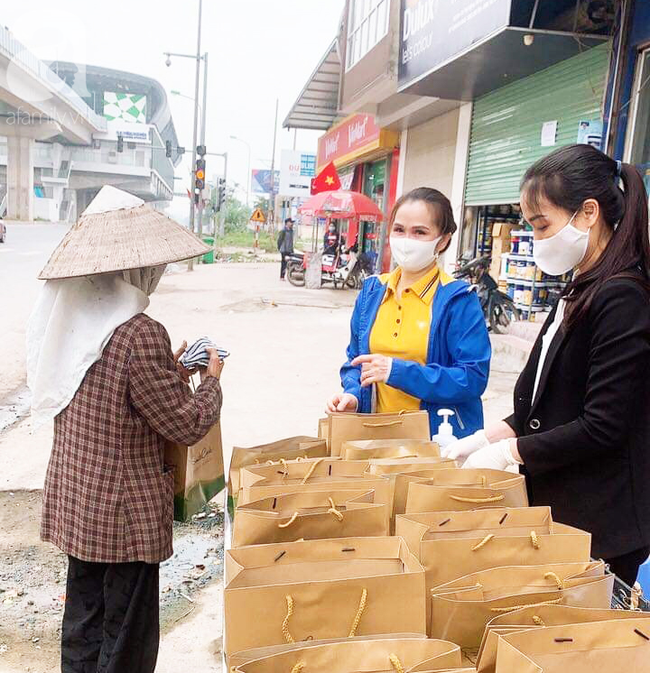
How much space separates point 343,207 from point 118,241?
12.5 meters

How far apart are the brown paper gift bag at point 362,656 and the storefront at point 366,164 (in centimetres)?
1297

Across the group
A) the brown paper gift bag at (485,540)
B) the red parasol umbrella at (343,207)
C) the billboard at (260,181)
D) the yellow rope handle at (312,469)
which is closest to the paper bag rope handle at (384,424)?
the yellow rope handle at (312,469)

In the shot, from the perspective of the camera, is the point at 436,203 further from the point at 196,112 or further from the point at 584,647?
the point at 196,112

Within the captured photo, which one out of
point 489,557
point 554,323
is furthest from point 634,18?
point 489,557

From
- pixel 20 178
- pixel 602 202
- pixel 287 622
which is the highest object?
pixel 20 178

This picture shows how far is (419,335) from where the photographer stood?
7.39ft

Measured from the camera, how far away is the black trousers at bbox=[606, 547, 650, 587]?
5.25 feet

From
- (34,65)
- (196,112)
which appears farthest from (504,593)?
(34,65)

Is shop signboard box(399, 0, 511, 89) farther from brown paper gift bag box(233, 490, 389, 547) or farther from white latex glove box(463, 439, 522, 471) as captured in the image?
brown paper gift bag box(233, 490, 389, 547)

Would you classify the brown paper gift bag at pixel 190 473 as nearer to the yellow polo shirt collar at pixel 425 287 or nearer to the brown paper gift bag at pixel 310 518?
the brown paper gift bag at pixel 310 518

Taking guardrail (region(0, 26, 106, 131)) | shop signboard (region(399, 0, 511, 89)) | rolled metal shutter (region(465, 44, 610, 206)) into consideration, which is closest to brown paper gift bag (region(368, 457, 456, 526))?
shop signboard (region(399, 0, 511, 89))

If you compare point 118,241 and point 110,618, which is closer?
point 118,241

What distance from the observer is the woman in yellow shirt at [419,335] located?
2154 mm

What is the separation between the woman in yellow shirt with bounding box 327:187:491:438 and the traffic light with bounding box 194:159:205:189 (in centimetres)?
1987
